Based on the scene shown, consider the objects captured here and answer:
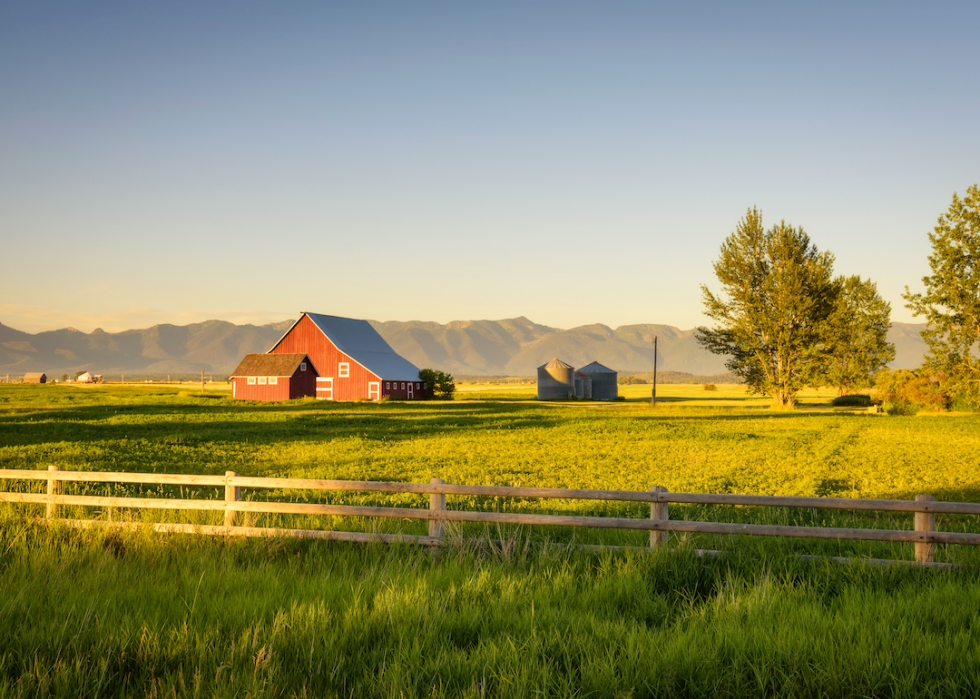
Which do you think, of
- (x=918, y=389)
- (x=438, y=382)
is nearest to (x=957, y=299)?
(x=918, y=389)

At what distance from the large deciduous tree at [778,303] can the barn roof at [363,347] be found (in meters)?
30.3

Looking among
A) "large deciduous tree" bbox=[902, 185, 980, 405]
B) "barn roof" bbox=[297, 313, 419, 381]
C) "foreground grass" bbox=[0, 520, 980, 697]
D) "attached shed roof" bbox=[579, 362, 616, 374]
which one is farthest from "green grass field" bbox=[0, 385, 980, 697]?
"attached shed roof" bbox=[579, 362, 616, 374]

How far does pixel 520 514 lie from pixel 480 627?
245cm

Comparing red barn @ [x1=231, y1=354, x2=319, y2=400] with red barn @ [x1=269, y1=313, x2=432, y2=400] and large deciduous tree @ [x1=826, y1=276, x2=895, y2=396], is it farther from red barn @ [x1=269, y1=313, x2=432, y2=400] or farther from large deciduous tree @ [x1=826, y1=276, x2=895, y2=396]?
large deciduous tree @ [x1=826, y1=276, x2=895, y2=396]

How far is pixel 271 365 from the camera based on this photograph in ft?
211

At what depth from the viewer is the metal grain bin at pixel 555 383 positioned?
78.9 meters

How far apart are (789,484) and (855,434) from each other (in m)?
17.6

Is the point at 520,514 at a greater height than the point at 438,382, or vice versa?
the point at 438,382

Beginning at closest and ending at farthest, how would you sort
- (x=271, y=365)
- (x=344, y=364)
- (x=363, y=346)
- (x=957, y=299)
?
(x=957, y=299), (x=271, y=365), (x=344, y=364), (x=363, y=346)

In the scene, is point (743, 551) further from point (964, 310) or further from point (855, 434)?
point (964, 310)

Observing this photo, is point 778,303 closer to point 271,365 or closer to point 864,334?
point 864,334

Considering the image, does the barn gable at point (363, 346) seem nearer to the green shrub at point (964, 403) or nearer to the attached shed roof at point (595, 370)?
the attached shed roof at point (595, 370)

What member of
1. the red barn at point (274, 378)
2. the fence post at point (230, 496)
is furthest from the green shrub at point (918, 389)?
the red barn at point (274, 378)

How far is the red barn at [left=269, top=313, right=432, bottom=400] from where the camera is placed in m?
63.7
